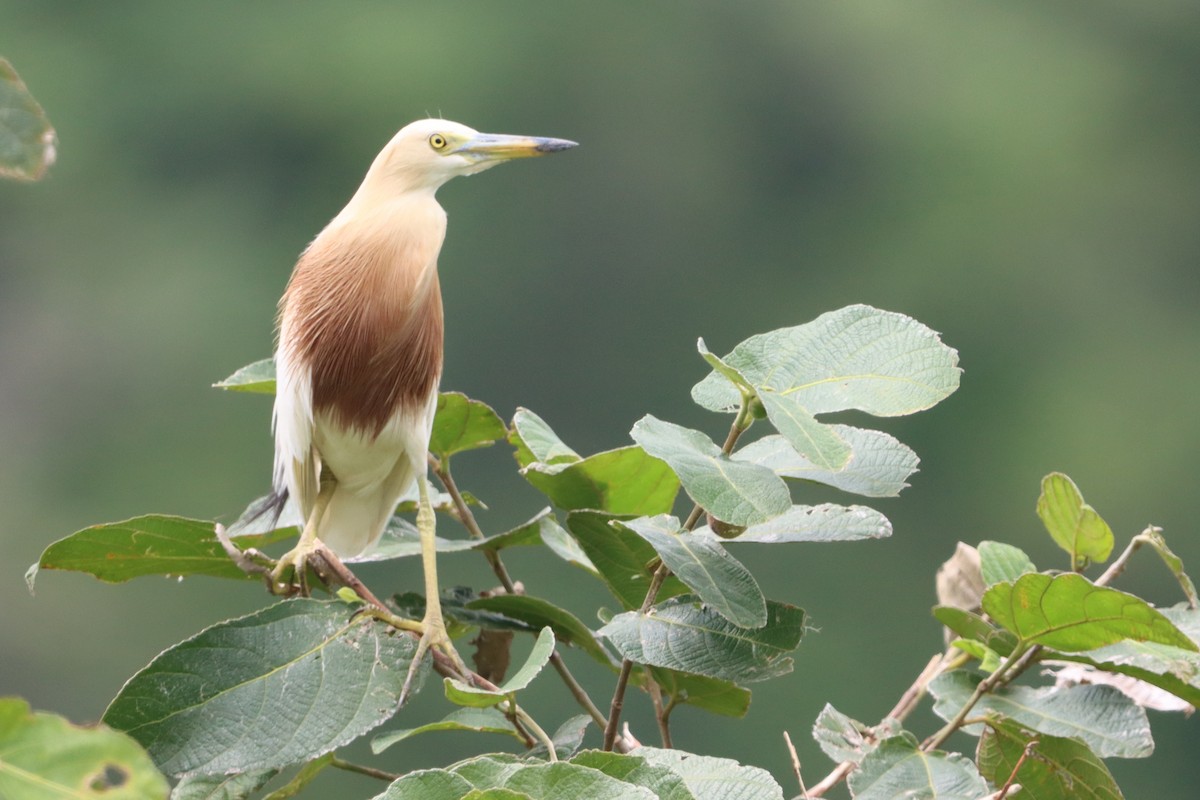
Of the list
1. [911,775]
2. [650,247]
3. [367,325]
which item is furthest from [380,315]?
[650,247]

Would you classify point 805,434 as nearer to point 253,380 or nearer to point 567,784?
point 567,784

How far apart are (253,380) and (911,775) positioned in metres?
0.45

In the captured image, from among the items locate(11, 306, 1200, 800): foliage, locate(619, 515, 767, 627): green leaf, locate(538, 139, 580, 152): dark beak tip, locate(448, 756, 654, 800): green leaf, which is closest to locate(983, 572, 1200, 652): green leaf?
locate(11, 306, 1200, 800): foliage

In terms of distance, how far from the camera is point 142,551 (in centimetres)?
70

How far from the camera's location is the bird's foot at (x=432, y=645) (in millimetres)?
611

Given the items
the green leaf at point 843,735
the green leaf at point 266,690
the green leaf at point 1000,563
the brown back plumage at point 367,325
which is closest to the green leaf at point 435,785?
the green leaf at point 266,690

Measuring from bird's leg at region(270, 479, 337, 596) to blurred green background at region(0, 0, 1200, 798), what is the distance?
10.8 feet

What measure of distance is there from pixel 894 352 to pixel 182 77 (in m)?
6.35

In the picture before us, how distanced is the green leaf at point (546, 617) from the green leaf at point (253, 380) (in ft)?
0.67

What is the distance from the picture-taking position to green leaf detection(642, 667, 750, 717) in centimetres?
69

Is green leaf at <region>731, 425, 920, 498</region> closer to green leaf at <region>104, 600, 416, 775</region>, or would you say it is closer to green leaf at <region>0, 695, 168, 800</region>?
green leaf at <region>104, 600, 416, 775</region>

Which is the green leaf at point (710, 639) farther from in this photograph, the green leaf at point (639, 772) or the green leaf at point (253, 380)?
the green leaf at point (253, 380)

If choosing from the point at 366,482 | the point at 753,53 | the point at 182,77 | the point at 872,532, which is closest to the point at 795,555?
the point at 753,53

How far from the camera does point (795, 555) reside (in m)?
5.16
